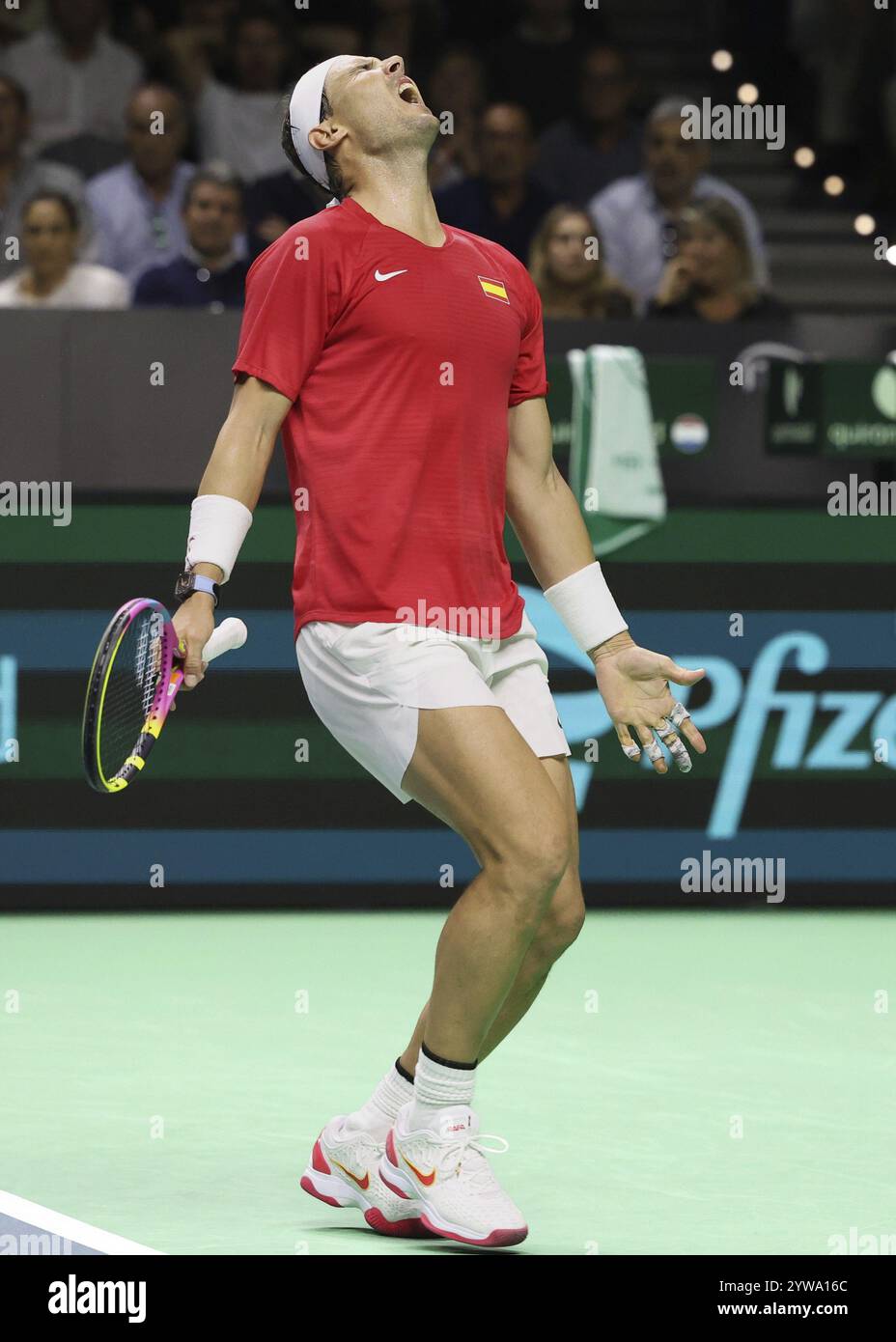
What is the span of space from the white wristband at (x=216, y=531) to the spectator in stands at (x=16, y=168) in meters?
6.08

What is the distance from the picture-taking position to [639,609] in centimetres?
802

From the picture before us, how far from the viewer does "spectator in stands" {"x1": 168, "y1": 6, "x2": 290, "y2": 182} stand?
1060 centimetres

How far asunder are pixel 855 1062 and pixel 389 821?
268 cm

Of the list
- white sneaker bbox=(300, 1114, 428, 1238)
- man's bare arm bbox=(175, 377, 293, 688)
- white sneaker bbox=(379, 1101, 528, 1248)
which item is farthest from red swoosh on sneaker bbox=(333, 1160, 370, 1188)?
man's bare arm bbox=(175, 377, 293, 688)

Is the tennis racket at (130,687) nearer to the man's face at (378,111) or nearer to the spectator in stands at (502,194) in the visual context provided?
the man's face at (378,111)

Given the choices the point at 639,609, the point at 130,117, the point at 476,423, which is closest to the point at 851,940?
the point at 639,609

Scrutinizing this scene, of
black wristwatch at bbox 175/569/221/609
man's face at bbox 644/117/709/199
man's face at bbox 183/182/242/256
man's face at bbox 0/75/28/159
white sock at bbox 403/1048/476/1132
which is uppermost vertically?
man's face at bbox 0/75/28/159

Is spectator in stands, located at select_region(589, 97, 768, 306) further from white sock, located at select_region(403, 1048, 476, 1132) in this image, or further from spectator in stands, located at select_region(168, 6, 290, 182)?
white sock, located at select_region(403, 1048, 476, 1132)

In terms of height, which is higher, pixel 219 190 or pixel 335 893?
pixel 219 190

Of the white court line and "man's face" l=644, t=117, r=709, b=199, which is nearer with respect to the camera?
the white court line

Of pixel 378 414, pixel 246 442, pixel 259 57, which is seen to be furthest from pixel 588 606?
pixel 259 57

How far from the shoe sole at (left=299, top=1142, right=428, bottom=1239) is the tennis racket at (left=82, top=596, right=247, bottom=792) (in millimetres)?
858

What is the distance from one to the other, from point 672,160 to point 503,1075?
5.61 m
